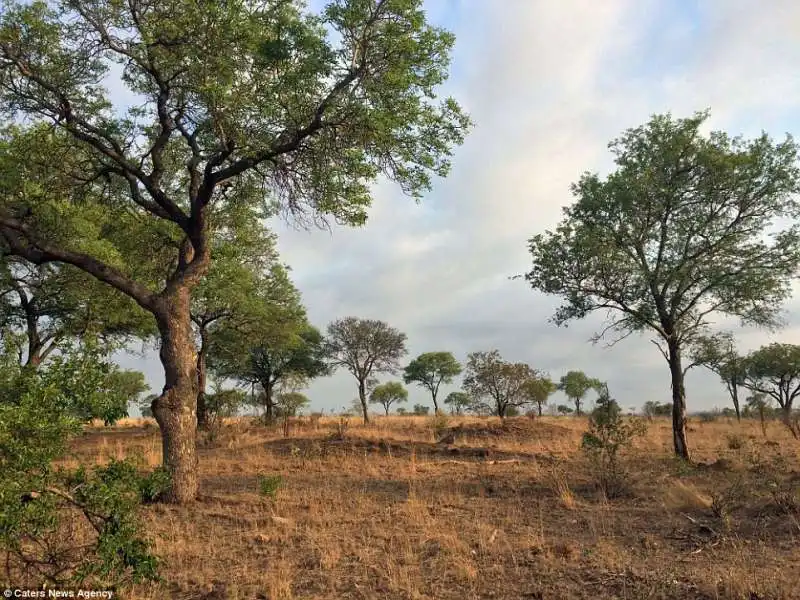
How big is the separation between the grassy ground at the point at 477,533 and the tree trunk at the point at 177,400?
0.51 meters

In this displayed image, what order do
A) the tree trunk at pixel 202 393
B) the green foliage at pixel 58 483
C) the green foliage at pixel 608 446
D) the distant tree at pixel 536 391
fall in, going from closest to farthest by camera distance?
the green foliage at pixel 58 483
the green foliage at pixel 608 446
the tree trunk at pixel 202 393
the distant tree at pixel 536 391

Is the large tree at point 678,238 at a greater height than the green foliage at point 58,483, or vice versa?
the large tree at point 678,238

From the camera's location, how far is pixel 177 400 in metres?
8.91

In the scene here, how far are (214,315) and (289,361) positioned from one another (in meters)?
17.5

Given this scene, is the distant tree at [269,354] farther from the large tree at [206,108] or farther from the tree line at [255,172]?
the large tree at [206,108]

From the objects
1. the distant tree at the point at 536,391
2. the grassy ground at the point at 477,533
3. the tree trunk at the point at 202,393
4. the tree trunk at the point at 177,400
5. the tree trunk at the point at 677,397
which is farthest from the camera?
the distant tree at the point at 536,391

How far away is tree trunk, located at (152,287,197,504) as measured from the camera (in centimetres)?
880

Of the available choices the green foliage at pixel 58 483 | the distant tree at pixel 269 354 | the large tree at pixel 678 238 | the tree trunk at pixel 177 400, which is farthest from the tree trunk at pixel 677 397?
the distant tree at pixel 269 354

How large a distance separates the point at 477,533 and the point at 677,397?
10733mm

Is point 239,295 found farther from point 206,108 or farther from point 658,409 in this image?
point 658,409

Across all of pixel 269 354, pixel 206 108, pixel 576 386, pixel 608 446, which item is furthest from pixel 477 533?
pixel 576 386

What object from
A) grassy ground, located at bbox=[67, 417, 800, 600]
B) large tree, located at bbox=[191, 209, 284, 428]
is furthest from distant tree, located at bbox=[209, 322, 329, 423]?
grassy ground, located at bbox=[67, 417, 800, 600]

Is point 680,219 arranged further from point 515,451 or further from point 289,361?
point 289,361

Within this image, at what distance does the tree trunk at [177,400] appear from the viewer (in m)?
8.80
